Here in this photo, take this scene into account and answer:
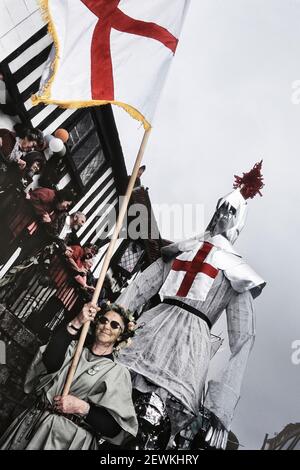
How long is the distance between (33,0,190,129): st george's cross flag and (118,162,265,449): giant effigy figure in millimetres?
1628

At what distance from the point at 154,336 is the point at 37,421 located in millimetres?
1296

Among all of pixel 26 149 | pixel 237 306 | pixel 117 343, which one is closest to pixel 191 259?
pixel 237 306

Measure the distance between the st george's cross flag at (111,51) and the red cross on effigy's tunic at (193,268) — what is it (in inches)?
61.9

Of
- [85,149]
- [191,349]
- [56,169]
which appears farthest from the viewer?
[85,149]

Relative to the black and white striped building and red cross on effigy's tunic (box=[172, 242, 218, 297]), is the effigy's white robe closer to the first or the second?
red cross on effigy's tunic (box=[172, 242, 218, 297])

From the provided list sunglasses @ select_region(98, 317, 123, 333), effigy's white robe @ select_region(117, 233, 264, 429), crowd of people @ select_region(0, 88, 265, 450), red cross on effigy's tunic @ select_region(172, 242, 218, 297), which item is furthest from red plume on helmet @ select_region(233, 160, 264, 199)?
sunglasses @ select_region(98, 317, 123, 333)

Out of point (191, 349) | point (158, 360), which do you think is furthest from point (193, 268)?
point (158, 360)

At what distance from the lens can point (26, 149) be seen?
648 cm

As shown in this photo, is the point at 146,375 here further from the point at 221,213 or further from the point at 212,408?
the point at 221,213

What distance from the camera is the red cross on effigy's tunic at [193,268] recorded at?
4.12 m

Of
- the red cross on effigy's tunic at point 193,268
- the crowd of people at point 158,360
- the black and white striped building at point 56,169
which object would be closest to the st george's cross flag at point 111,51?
the red cross on effigy's tunic at point 193,268

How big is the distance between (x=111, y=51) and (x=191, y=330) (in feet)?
9.75

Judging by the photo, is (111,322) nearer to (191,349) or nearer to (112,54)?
(191,349)

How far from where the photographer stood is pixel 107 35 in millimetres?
3943
